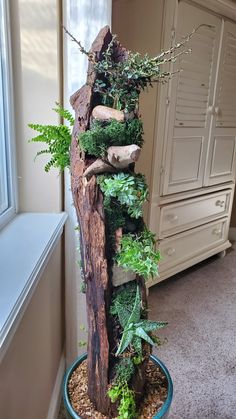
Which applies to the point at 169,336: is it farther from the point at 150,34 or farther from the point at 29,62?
the point at 150,34

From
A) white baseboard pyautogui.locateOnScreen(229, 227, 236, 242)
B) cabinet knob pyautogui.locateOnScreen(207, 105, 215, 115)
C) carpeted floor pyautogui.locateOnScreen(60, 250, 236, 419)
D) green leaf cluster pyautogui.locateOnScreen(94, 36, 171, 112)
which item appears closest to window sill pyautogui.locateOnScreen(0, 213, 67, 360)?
green leaf cluster pyautogui.locateOnScreen(94, 36, 171, 112)

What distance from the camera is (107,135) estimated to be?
75 centimetres

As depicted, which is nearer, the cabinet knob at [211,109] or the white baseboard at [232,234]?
the cabinet knob at [211,109]

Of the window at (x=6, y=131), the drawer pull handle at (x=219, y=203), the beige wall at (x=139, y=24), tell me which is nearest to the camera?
the window at (x=6, y=131)

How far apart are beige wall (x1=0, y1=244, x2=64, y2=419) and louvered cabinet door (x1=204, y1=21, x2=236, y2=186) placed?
1.58 m

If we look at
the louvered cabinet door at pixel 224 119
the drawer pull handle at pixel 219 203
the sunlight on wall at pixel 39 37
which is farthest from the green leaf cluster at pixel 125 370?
the drawer pull handle at pixel 219 203

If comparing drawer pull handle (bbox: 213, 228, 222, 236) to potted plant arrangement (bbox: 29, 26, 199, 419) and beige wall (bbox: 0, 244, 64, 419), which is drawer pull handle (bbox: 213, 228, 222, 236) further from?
potted plant arrangement (bbox: 29, 26, 199, 419)

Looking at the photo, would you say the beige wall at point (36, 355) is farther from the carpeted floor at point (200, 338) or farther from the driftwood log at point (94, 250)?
the carpeted floor at point (200, 338)

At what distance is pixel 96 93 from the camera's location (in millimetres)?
805

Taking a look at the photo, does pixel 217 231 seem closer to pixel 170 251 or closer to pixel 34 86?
pixel 170 251

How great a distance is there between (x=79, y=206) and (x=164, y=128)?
1.33 metres

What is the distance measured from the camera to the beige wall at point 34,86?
3.94ft

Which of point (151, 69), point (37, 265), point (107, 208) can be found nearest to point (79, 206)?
point (107, 208)

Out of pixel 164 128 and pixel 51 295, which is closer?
pixel 51 295
